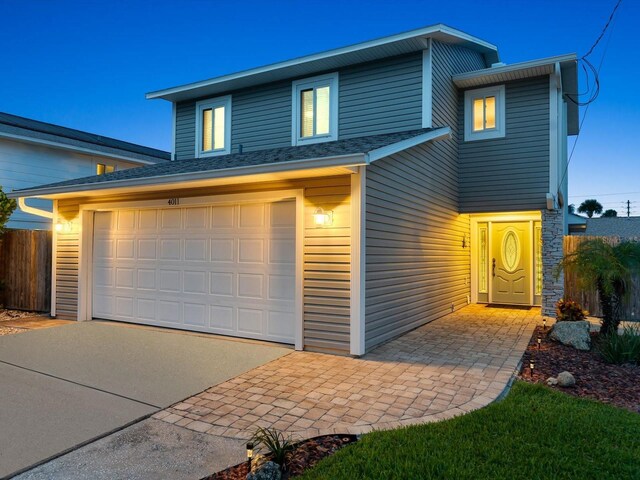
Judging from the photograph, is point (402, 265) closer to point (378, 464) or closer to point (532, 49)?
point (378, 464)

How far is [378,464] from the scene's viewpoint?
8.96 ft

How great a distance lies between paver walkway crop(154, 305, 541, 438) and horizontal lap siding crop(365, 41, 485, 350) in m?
0.79

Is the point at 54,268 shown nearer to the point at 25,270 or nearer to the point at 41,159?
the point at 25,270

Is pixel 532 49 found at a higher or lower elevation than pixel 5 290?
higher

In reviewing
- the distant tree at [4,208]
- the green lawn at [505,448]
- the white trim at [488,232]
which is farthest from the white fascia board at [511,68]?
the distant tree at [4,208]

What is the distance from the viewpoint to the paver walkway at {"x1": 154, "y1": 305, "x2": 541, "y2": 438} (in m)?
3.56

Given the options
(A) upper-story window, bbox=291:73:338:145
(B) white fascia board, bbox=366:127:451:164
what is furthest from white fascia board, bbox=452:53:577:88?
(A) upper-story window, bbox=291:73:338:145

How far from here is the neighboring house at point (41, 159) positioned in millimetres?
12141

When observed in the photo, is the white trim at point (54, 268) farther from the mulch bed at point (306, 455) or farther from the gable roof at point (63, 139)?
the mulch bed at point (306, 455)

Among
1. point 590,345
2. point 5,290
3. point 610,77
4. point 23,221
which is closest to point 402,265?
point 590,345

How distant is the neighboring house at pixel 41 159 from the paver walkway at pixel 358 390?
1142 centimetres

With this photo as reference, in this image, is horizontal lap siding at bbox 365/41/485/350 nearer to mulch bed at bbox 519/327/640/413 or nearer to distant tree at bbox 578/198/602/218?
mulch bed at bbox 519/327/640/413

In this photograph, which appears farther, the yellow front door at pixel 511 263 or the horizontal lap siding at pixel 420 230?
the yellow front door at pixel 511 263

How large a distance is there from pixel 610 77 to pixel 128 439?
15.8 m
